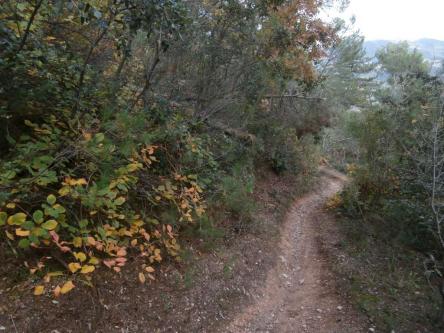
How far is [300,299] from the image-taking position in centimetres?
528

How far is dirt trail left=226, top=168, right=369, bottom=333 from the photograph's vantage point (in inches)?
177

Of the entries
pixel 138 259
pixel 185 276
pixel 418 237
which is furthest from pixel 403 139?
pixel 138 259

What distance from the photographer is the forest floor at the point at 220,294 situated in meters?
2.82

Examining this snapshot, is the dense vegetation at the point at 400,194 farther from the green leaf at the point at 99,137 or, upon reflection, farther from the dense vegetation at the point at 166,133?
the green leaf at the point at 99,137

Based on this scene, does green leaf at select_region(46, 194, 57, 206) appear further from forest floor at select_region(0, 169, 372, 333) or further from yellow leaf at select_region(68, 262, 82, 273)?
forest floor at select_region(0, 169, 372, 333)

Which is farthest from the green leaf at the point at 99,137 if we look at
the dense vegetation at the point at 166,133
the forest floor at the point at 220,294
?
the forest floor at the point at 220,294

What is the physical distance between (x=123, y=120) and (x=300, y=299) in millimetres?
3993

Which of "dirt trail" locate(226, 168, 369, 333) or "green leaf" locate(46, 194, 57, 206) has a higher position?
"green leaf" locate(46, 194, 57, 206)

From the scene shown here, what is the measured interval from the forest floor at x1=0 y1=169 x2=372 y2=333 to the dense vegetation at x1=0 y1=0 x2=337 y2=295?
10.0 inches

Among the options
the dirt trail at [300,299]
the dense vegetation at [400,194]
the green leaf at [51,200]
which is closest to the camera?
the green leaf at [51,200]

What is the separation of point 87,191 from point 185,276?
6.08 feet

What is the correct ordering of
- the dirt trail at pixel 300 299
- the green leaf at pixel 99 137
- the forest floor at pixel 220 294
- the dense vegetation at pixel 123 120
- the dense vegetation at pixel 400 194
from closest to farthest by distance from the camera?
the forest floor at pixel 220 294, the dense vegetation at pixel 123 120, the green leaf at pixel 99 137, the dirt trail at pixel 300 299, the dense vegetation at pixel 400 194

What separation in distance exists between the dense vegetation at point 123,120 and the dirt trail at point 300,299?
4.44ft

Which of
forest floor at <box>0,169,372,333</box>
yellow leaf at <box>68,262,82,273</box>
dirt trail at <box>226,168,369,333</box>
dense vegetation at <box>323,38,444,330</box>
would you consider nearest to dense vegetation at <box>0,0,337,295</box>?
yellow leaf at <box>68,262,82,273</box>
